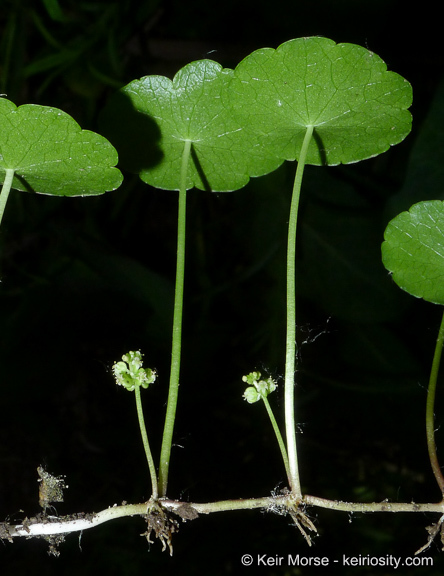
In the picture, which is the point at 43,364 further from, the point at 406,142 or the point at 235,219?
the point at 406,142

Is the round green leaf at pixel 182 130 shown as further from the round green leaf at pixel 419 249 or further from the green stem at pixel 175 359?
the round green leaf at pixel 419 249

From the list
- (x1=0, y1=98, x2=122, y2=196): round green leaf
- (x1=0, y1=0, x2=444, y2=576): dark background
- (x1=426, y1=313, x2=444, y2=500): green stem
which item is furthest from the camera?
(x1=0, y1=0, x2=444, y2=576): dark background

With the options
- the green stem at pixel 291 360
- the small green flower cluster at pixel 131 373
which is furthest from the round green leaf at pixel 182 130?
the small green flower cluster at pixel 131 373

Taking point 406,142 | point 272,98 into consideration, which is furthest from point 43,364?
point 406,142

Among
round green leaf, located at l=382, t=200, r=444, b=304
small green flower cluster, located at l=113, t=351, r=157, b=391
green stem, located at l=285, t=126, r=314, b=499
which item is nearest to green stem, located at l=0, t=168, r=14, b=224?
small green flower cluster, located at l=113, t=351, r=157, b=391

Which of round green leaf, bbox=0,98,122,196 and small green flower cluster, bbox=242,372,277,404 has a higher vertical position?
round green leaf, bbox=0,98,122,196

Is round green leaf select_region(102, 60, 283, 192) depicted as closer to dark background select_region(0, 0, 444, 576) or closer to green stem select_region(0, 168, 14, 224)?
green stem select_region(0, 168, 14, 224)
